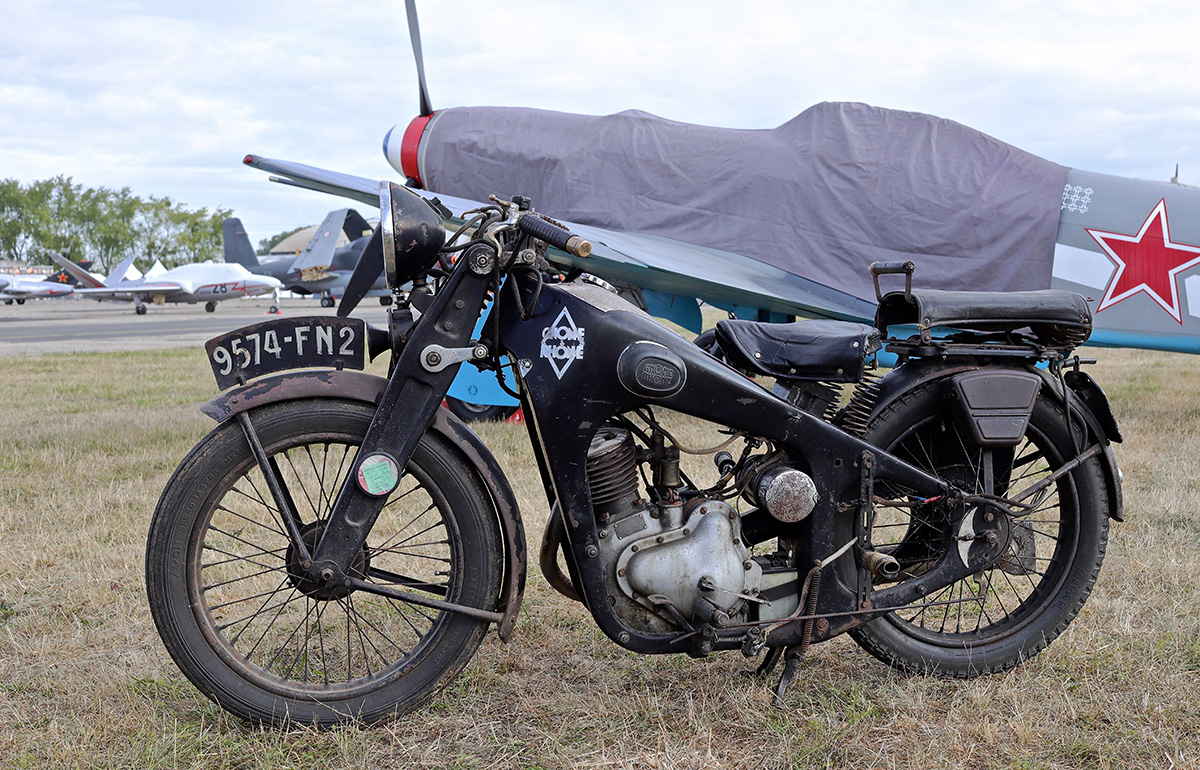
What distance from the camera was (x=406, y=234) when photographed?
2.09 m

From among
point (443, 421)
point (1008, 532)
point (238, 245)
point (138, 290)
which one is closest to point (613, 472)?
point (443, 421)

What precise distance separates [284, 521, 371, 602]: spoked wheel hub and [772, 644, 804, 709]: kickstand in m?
1.14

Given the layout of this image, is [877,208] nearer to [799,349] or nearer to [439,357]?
[799,349]

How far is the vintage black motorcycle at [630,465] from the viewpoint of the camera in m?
2.12

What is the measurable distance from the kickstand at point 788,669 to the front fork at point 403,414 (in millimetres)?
873

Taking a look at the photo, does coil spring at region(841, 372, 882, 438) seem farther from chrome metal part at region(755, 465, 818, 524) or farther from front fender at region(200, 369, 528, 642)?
front fender at region(200, 369, 528, 642)

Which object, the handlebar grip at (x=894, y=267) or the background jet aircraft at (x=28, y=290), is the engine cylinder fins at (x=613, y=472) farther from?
the background jet aircraft at (x=28, y=290)

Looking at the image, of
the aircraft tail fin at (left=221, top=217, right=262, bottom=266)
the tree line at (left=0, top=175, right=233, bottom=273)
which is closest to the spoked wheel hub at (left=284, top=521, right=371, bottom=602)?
the aircraft tail fin at (left=221, top=217, right=262, bottom=266)

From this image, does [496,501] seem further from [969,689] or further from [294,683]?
[969,689]

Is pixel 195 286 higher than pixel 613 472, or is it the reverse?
pixel 195 286

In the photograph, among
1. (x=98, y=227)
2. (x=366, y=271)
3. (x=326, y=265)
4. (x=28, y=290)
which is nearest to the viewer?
(x=366, y=271)

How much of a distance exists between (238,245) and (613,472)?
46.5 meters

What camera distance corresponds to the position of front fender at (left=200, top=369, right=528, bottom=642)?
2.10m

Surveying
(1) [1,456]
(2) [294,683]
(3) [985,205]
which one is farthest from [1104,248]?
(1) [1,456]
